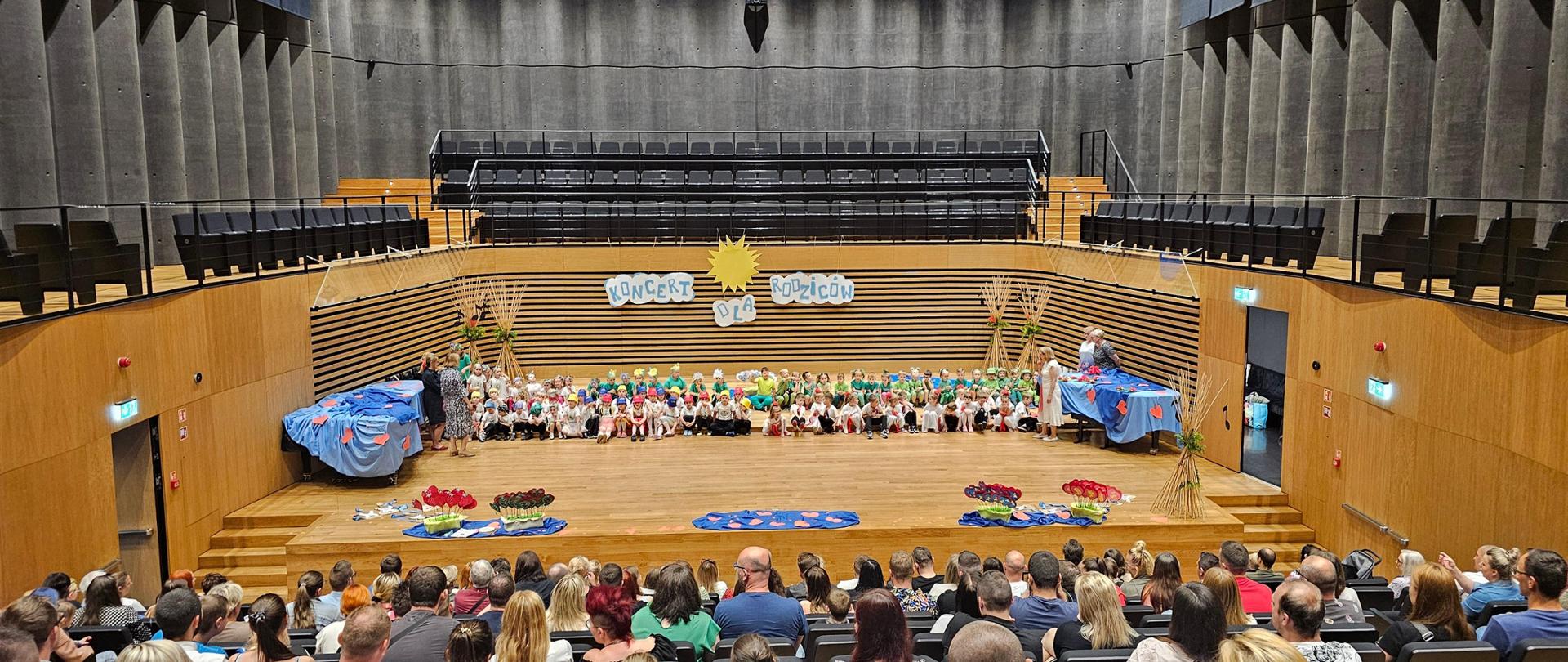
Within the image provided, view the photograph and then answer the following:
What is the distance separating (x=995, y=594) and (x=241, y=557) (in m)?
8.86

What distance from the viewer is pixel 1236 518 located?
11.0 metres

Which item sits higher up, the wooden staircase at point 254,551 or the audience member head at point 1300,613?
the audience member head at point 1300,613

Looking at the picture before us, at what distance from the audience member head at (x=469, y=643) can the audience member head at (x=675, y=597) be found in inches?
40.9

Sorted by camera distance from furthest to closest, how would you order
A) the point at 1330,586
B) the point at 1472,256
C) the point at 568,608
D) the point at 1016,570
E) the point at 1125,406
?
the point at 1125,406, the point at 1472,256, the point at 1016,570, the point at 1330,586, the point at 568,608

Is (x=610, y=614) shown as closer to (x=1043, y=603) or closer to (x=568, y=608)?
(x=568, y=608)

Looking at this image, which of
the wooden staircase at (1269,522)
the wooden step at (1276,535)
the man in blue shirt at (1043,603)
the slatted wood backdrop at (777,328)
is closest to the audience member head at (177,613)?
the man in blue shirt at (1043,603)

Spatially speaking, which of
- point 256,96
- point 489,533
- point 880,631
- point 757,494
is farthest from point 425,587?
point 256,96

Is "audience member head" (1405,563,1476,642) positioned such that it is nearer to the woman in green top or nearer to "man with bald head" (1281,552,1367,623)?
"man with bald head" (1281,552,1367,623)

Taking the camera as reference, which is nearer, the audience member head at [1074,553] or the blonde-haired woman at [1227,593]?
the blonde-haired woman at [1227,593]

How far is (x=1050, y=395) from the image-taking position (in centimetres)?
1436

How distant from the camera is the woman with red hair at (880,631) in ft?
13.0

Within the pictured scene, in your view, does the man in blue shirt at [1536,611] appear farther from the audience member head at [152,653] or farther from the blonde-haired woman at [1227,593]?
the audience member head at [152,653]

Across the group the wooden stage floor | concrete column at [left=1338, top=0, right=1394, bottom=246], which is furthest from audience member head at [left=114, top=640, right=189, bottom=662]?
concrete column at [left=1338, top=0, right=1394, bottom=246]

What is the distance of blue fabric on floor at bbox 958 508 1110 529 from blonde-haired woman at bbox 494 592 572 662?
6508mm
